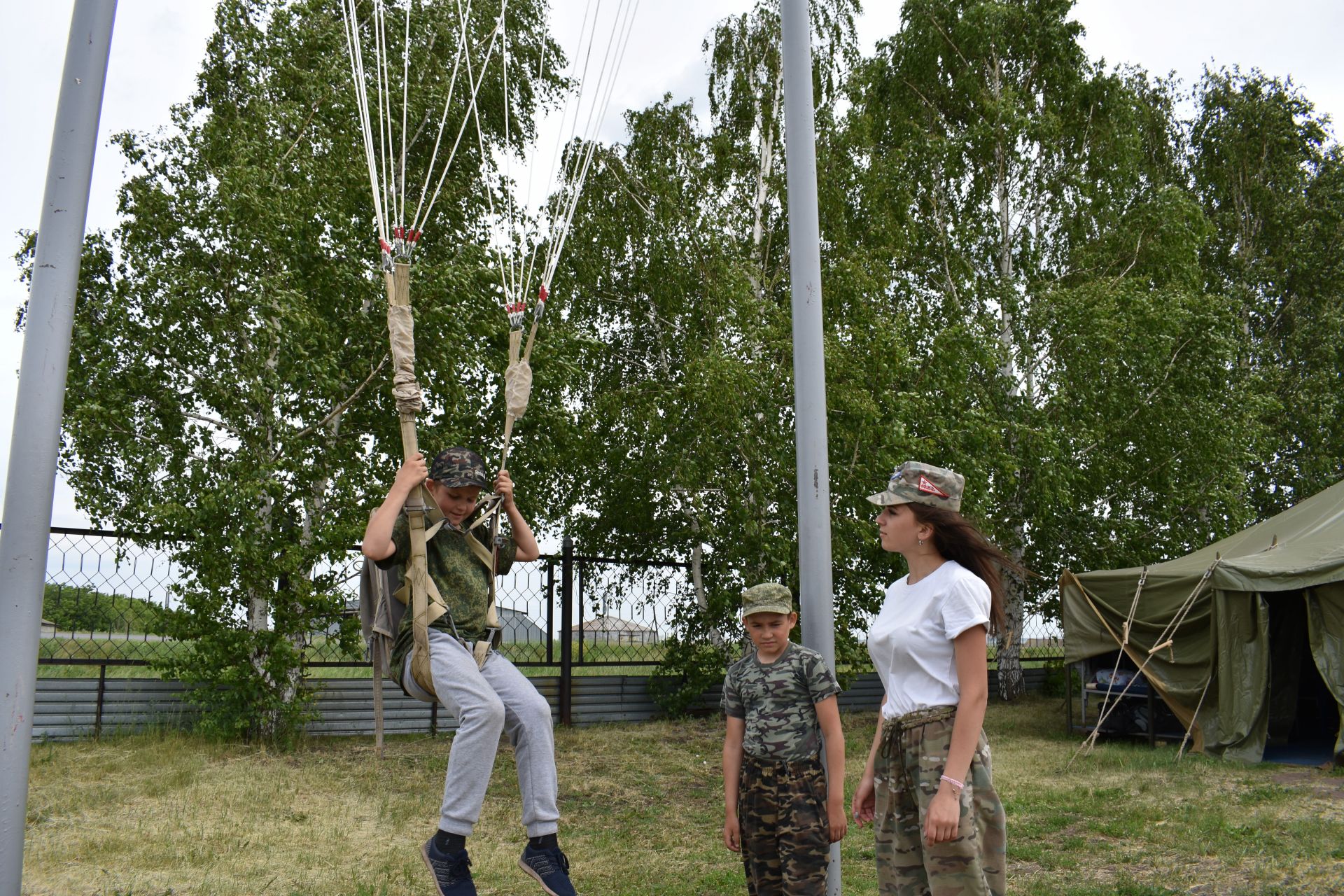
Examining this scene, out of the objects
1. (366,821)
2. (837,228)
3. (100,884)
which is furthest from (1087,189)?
(100,884)

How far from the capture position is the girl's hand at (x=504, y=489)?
163 inches

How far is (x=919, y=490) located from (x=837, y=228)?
12.4 metres

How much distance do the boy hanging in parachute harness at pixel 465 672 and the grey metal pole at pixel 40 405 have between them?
3.59 ft

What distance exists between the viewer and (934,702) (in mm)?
2984

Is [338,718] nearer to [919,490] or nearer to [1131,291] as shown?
[919,490]

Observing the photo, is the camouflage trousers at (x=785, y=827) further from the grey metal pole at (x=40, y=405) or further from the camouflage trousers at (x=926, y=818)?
the grey metal pole at (x=40, y=405)

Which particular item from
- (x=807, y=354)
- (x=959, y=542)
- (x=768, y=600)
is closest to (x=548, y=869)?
(x=768, y=600)

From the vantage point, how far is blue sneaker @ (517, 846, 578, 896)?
12.6 ft

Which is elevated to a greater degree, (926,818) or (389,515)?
(389,515)

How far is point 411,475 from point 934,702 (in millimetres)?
2157

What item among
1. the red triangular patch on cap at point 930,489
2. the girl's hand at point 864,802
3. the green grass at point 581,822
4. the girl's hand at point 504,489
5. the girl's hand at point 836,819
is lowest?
the green grass at point 581,822

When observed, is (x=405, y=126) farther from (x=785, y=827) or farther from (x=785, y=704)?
(x=785, y=827)

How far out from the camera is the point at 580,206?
1534cm

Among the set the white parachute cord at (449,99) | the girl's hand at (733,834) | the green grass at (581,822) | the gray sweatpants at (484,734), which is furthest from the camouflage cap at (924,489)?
the green grass at (581,822)
